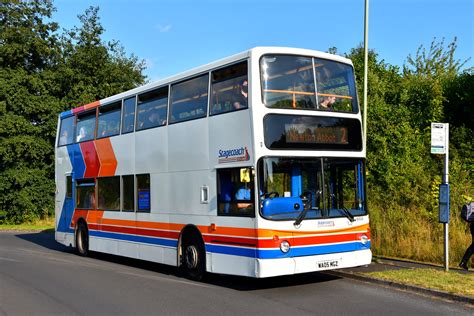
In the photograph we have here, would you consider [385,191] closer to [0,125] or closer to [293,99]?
[293,99]

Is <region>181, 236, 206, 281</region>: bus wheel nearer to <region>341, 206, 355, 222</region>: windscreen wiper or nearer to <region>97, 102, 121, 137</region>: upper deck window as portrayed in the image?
<region>341, 206, 355, 222</region>: windscreen wiper

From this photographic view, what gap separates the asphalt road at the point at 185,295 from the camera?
8031mm

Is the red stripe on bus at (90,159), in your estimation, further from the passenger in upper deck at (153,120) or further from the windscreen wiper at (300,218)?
the windscreen wiper at (300,218)

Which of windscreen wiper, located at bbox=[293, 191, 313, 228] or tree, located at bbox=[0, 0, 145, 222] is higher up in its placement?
tree, located at bbox=[0, 0, 145, 222]

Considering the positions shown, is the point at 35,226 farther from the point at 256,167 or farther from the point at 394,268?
the point at 256,167


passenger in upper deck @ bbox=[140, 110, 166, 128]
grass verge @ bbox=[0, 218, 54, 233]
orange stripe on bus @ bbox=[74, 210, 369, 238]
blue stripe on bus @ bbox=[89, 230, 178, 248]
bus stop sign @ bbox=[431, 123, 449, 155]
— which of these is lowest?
grass verge @ bbox=[0, 218, 54, 233]

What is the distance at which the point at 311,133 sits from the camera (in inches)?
378

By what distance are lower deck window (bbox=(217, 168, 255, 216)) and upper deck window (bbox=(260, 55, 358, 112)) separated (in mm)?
1350

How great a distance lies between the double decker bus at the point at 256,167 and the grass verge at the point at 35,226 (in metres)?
17.6

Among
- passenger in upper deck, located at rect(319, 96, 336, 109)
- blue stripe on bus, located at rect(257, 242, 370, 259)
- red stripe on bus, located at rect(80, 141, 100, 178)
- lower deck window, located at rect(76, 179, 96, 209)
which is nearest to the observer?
blue stripe on bus, located at rect(257, 242, 370, 259)

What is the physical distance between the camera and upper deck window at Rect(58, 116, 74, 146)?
16.6 meters

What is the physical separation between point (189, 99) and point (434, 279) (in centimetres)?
588

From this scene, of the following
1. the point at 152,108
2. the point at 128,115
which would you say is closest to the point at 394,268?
the point at 152,108

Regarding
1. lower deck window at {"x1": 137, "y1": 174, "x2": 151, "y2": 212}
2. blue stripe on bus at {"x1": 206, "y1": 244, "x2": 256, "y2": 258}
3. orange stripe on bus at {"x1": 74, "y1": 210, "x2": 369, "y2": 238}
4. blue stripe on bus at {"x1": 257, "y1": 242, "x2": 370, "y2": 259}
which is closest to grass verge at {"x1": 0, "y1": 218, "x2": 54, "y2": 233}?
lower deck window at {"x1": 137, "y1": 174, "x2": 151, "y2": 212}
